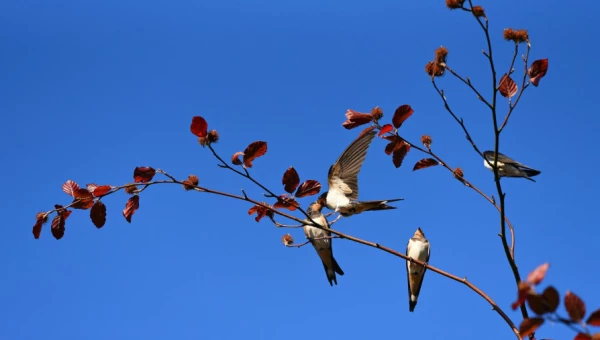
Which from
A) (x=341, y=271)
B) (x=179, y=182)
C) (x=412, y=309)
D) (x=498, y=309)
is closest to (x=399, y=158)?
(x=498, y=309)

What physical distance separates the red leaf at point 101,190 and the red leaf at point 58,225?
0.70 ft

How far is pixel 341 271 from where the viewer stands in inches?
191

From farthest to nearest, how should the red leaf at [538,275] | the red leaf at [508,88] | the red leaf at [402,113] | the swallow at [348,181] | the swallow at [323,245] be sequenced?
1. the swallow at [323,245]
2. the swallow at [348,181]
3. the red leaf at [402,113]
4. the red leaf at [508,88]
5. the red leaf at [538,275]

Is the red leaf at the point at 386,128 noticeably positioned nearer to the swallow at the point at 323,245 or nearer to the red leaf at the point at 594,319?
the red leaf at the point at 594,319

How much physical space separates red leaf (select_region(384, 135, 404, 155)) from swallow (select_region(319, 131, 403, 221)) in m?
0.83

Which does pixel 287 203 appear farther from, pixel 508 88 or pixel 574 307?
pixel 574 307

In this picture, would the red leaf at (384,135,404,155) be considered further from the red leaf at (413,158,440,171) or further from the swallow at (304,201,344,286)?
the swallow at (304,201,344,286)

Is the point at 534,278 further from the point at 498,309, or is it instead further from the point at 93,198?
the point at 93,198

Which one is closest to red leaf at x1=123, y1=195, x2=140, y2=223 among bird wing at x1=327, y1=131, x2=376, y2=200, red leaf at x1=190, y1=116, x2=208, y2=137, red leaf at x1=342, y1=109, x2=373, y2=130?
red leaf at x1=190, y1=116, x2=208, y2=137

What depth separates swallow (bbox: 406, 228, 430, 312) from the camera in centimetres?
502

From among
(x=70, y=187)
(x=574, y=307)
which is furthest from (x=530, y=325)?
(x=70, y=187)

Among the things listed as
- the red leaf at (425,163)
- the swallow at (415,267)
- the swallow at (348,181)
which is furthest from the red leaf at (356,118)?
the swallow at (415,267)

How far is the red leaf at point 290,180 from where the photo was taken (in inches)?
118

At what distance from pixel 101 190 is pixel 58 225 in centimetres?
27
